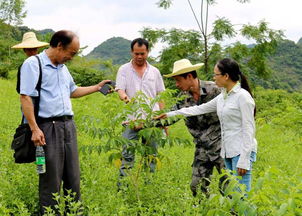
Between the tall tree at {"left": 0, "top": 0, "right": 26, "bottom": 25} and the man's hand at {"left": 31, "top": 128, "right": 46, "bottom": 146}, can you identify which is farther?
the tall tree at {"left": 0, "top": 0, "right": 26, "bottom": 25}

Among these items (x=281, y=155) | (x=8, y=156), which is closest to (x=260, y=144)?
(x=281, y=155)

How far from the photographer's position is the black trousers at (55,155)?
12.4ft

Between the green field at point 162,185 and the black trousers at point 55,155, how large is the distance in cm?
13

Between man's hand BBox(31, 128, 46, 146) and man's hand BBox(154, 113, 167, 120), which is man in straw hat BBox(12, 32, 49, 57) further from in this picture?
man's hand BBox(154, 113, 167, 120)

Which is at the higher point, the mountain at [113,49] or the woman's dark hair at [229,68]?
the woman's dark hair at [229,68]

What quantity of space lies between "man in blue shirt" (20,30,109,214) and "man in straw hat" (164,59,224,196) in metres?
1.20

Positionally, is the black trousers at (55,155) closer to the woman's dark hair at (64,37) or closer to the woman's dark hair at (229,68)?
the woman's dark hair at (64,37)

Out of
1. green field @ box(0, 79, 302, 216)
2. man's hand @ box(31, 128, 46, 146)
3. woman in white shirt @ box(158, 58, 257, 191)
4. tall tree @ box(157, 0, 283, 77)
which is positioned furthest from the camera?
tall tree @ box(157, 0, 283, 77)

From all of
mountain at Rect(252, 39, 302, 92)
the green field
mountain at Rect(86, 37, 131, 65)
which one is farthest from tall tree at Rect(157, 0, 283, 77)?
mountain at Rect(86, 37, 131, 65)

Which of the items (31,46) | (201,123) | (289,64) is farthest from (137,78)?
(289,64)

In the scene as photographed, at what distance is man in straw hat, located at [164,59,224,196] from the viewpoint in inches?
174

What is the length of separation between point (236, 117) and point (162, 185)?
4.09 feet

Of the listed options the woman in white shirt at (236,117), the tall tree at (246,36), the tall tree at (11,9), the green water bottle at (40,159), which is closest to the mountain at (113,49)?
the tall tree at (11,9)

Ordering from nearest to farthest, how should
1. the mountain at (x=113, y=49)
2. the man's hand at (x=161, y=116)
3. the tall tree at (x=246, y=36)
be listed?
the man's hand at (x=161, y=116) → the tall tree at (x=246, y=36) → the mountain at (x=113, y=49)
